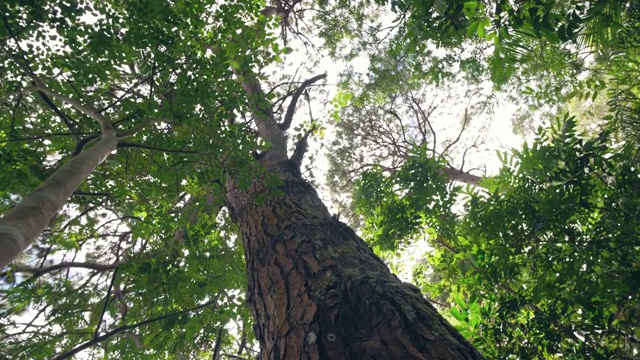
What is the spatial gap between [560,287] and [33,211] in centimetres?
313

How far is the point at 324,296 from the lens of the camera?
2.25m

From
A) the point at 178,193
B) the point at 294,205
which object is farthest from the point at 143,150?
the point at 294,205

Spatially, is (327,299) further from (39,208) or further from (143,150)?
(143,150)

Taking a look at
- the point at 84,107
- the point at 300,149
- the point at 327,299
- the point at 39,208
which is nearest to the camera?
the point at 39,208

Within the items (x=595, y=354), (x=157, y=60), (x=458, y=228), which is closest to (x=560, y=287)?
(x=595, y=354)

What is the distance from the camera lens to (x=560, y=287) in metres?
2.67

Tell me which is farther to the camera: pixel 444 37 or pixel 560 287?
pixel 560 287

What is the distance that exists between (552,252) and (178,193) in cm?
327

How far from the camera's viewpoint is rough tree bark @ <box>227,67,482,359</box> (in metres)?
1.87

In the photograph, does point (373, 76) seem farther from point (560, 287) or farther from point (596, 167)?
point (560, 287)

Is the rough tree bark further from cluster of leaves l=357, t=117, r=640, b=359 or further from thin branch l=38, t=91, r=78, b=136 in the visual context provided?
thin branch l=38, t=91, r=78, b=136

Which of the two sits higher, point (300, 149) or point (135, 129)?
point (300, 149)

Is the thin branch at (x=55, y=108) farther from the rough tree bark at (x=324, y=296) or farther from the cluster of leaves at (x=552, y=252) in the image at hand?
the cluster of leaves at (x=552, y=252)

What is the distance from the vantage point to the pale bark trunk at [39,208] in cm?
163
